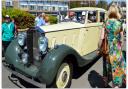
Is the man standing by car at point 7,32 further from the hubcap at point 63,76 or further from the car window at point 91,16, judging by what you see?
the hubcap at point 63,76

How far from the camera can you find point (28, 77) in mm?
4777

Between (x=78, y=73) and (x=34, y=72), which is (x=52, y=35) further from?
(x=78, y=73)

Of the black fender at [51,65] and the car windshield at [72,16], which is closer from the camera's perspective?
the black fender at [51,65]

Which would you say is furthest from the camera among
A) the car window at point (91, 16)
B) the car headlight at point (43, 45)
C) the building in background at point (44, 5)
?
the building in background at point (44, 5)

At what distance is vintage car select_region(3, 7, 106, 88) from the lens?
177 inches

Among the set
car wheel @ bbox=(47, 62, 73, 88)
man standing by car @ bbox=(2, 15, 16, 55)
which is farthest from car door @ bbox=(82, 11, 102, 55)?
man standing by car @ bbox=(2, 15, 16, 55)

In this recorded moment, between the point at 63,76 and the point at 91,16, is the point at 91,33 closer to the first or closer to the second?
the point at 91,16

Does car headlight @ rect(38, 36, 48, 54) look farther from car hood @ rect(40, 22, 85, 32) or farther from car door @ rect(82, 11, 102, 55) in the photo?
car door @ rect(82, 11, 102, 55)

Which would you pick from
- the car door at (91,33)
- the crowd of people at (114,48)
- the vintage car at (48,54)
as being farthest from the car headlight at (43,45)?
the car door at (91,33)

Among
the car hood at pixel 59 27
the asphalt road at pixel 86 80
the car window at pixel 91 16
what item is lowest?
the asphalt road at pixel 86 80

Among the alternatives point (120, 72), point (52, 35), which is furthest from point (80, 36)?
point (120, 72)

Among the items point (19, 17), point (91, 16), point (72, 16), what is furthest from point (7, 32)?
point (19, 17)

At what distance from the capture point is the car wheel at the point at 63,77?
464cm

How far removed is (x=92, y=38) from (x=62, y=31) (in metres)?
1.63
